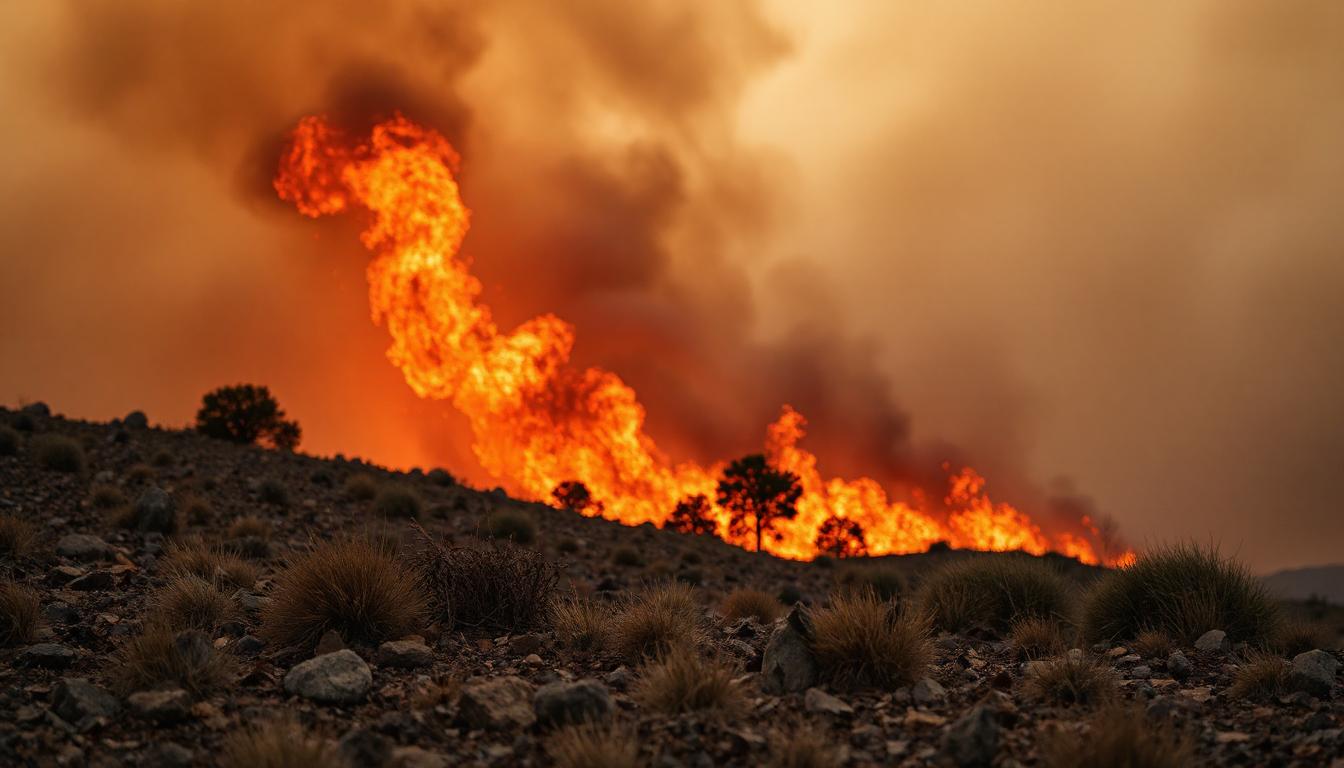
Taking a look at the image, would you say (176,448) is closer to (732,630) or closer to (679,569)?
(679,569)

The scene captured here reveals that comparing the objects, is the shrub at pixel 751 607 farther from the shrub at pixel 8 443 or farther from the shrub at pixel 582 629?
the shrub at pixel 8 443

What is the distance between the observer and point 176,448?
1230 inches

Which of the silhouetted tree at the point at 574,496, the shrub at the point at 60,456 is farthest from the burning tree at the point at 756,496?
the shrub at the point at 60,456

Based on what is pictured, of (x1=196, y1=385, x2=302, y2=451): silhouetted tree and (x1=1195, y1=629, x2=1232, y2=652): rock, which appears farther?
(x1=196, y1=385, x2=302, y2=451): silhouetted tree

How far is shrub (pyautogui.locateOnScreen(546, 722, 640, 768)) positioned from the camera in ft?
17.9

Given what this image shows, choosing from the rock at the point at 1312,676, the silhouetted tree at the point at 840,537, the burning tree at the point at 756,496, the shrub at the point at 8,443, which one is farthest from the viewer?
the silhouetted tree at the point at 840,537

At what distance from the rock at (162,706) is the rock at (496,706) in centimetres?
224

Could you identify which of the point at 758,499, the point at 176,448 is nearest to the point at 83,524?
the point at 176,448

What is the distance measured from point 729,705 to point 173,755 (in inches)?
166

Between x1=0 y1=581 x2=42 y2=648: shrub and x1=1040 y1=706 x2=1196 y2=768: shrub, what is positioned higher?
x1=0 y1=581 x2=42 y2=648: shrub

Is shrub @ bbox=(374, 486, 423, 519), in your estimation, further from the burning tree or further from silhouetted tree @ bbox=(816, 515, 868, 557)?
silhouetted tree @ bbox=(816, 515, 868, 557)

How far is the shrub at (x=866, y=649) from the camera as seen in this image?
307 inches

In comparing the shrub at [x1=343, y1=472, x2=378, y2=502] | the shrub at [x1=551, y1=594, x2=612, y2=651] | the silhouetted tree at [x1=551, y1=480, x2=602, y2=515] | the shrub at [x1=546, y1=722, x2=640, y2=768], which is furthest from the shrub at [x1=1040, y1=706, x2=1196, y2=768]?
the silhouetted tree at [x1=551, y1=480, x2=602, y2=515]

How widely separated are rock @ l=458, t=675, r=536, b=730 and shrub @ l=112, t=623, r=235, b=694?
7.81 feet
